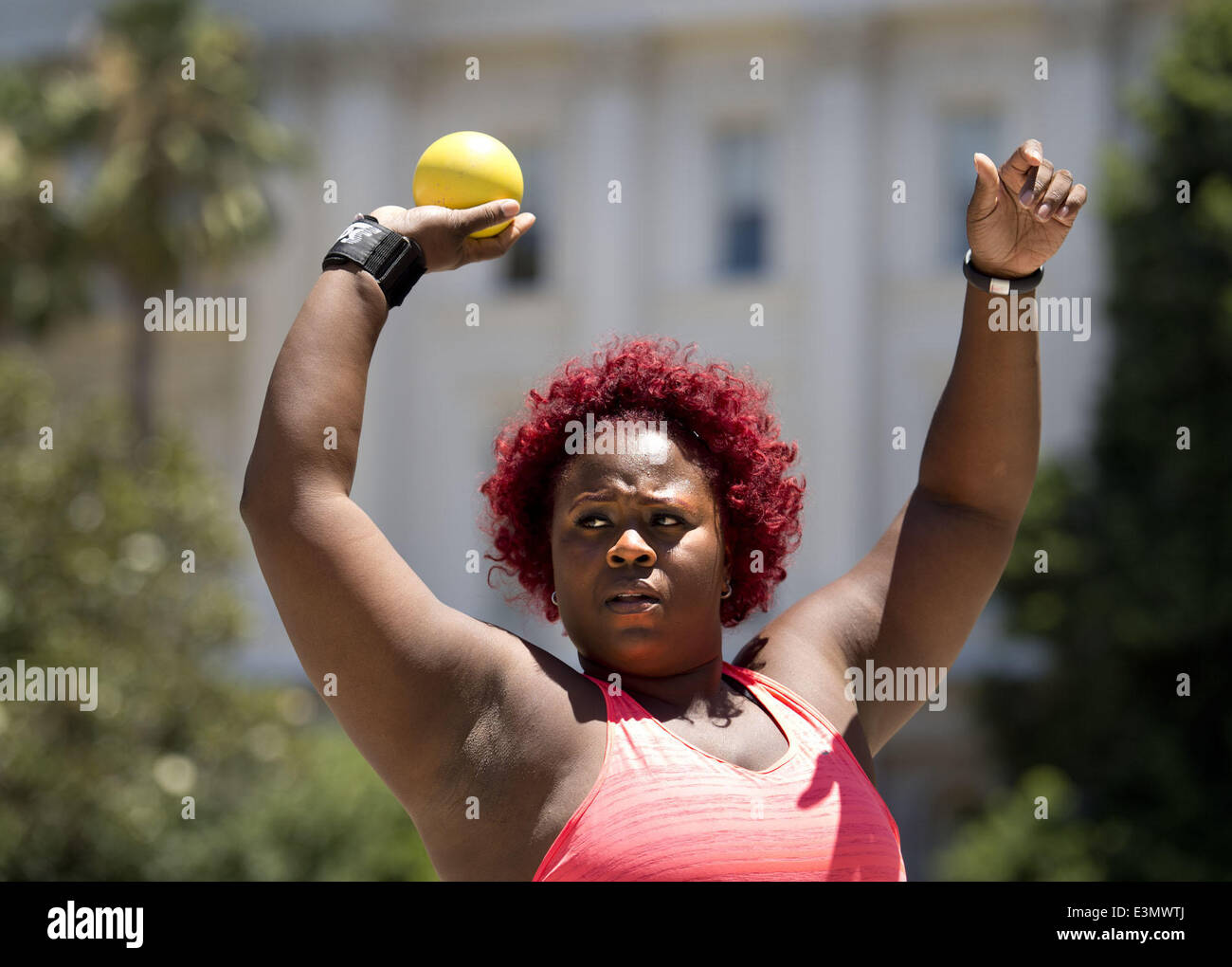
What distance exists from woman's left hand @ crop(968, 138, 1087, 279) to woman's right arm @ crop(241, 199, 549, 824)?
118 cm

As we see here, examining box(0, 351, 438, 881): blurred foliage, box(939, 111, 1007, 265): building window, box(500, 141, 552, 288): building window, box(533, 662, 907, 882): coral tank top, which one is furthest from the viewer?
box(500, 141, 552, 288): building window

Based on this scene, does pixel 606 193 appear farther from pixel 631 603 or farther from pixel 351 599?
pixel 351 599

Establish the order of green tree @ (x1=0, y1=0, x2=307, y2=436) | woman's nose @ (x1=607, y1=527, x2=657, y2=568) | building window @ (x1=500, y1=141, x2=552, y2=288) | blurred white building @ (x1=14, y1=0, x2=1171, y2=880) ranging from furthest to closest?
building window @ (x1=500, y1=141, x2=552, y2=288), blurred white building @ (x1=14, y1=0, x2=1171, y2=880), green tree @ (x1=0, y1=0, x2=307, y2=436), woman's nose @ (x1=607, y1=527, x2=657, y2=568)

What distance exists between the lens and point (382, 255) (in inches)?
104

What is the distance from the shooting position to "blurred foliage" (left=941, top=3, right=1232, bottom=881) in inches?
599

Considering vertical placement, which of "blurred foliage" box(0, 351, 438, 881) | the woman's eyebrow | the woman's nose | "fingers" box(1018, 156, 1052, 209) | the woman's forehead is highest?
"fingers" box(1018, 156, 1052, 209)

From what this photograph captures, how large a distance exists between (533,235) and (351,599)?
2132cm

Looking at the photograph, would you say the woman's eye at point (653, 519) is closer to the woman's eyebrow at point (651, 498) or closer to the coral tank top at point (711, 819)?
the woman's eyebrow at point (651, 498)

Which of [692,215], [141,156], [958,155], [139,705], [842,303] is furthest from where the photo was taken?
[692,215]

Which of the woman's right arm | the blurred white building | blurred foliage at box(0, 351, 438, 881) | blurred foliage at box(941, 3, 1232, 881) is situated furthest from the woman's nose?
the blurred white building

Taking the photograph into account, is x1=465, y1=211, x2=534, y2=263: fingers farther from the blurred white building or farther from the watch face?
the blurred white building

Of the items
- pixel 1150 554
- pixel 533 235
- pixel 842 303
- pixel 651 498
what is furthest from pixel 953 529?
pixel 533 235
